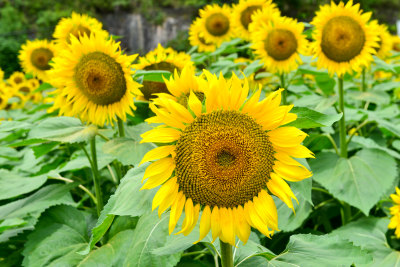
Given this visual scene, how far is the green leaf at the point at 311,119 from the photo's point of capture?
1065 mm

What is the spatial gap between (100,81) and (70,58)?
19cm

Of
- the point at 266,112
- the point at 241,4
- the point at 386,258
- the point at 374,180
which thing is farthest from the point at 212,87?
the point at 241,4

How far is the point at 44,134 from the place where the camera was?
1.67 m

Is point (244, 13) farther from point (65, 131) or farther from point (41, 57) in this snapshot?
point (65, 131)

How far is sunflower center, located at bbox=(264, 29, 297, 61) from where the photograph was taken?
2.69m

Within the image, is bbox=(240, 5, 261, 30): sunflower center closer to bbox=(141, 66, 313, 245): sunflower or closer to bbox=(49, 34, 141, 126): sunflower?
bbox=(49, 34, 141, 126): sunflower

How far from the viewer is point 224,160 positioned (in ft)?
3.33

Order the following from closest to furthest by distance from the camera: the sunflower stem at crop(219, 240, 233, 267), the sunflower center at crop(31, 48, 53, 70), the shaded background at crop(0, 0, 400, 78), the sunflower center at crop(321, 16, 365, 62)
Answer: the sunflower stem at crop(219, 240, 233, 267), the sunflower center at crop(321, 16, 365, 62), the sunflower center at crop(31, 48, 53, 70), the shaded background at crop(0, 0, 400, 78)

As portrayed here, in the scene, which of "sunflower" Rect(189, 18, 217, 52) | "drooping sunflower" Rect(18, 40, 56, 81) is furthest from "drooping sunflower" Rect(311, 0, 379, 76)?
"drooping sunflower" Rect(18, 40, 56, 81)

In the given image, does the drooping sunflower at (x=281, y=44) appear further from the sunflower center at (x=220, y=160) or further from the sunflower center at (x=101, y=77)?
the sunflower center at (x=220, y=160)

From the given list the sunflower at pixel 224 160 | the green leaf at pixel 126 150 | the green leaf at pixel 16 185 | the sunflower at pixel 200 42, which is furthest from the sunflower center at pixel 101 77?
the sunflower at pixel 200 42

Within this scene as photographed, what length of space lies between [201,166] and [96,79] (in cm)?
97

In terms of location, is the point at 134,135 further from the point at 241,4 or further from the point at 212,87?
the point at 241,4

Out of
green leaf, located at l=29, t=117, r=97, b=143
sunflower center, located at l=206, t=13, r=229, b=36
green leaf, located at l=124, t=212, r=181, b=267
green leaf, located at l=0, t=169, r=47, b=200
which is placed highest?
sunflower center, located at l=206, t=13, r=229, b=36
